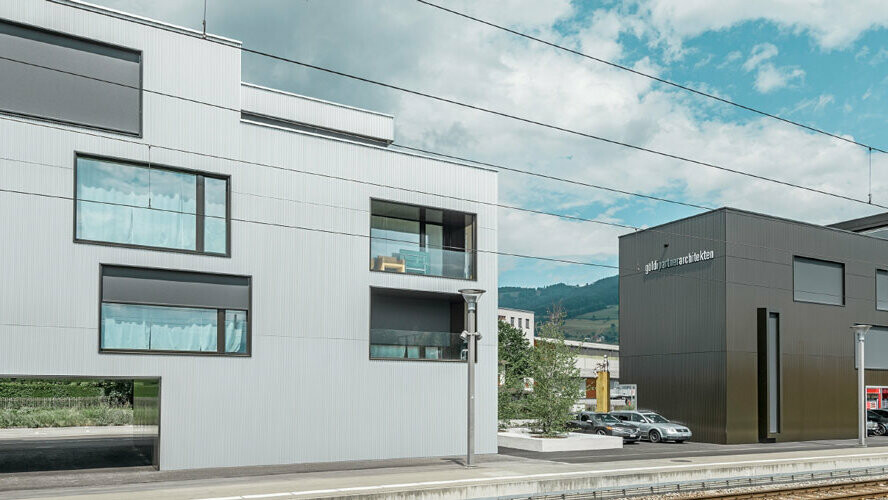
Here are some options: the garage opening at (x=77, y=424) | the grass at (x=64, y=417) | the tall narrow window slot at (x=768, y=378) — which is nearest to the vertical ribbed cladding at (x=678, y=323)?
the tall narrow window slot at (x=768, y=378)

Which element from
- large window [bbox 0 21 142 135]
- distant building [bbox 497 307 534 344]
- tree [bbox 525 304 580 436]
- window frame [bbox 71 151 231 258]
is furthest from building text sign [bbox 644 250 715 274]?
distant building [bbox 497 307 534 344]

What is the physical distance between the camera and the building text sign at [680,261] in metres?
39.6

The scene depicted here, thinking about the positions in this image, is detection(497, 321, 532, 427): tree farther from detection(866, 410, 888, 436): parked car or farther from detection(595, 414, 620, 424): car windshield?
detection(866, 410, 888, 436): parked car

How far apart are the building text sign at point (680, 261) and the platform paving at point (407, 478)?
1397cm

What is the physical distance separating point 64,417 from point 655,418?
3282cm

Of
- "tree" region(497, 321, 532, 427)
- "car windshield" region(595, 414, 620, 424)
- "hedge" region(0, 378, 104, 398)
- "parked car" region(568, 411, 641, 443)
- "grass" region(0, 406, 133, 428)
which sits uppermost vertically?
"tree" region(497, 321, 532, 427)

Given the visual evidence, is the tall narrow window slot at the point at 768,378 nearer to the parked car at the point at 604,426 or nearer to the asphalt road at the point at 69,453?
the parked car at the point at 604,426

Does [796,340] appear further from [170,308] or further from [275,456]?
[170,308]

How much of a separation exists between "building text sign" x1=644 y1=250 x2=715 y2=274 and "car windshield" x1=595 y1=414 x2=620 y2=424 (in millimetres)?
8578

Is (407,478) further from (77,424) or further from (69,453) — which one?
(77,424)

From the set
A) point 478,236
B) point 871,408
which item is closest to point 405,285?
point 478,236

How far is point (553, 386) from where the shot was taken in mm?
32594

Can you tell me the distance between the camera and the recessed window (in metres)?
44.8

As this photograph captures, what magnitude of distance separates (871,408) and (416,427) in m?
29.3
